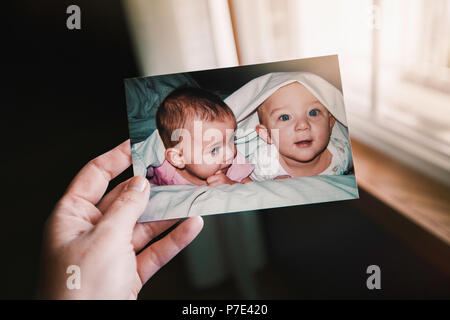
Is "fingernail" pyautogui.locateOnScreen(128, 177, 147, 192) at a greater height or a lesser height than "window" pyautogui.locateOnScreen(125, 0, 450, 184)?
lesser

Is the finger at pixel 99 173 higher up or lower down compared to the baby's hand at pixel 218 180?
higher up

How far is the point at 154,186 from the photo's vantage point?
0.59 m

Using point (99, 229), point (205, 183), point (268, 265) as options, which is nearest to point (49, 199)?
Result: point (99, 229)

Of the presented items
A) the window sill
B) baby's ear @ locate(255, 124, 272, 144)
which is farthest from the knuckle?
the window sill

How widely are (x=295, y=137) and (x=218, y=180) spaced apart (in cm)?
15

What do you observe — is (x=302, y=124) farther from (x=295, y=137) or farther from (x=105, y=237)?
(x=105, y=237)

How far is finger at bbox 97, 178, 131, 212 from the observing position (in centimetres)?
61

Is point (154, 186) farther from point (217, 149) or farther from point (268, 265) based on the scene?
point (268, 265)

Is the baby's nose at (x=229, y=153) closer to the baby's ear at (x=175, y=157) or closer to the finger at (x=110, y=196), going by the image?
the baby's ear at (x=175, y=157)

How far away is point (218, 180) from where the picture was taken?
1.93ft

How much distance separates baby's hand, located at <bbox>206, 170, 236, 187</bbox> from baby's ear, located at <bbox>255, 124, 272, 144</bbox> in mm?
93

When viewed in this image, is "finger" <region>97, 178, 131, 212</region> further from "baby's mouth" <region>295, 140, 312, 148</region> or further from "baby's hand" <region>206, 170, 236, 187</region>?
"baby's mouth" <region>295, 140, 312, 148</region>

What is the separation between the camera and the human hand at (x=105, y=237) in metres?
0.49

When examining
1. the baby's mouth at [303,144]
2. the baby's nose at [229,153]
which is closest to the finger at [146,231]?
the baby's nose at [229,153]
